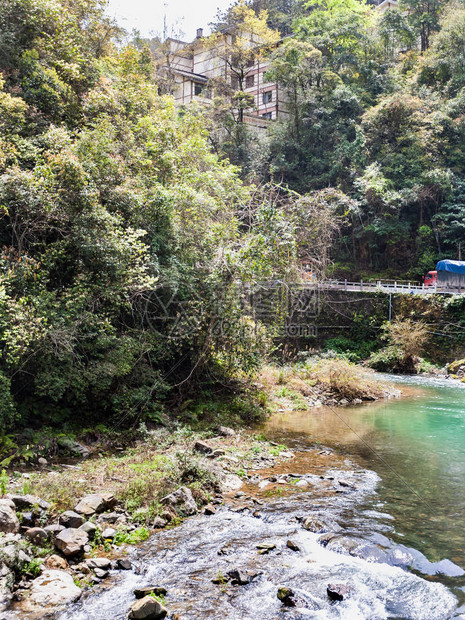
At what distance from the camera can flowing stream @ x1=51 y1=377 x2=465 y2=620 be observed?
4621 mm

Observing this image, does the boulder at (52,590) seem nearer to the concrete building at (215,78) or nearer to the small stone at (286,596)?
the small stone at (286,596)

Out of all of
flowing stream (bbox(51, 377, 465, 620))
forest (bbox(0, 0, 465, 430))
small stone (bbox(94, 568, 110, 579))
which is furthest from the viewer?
forest (bbox(0, 0, 465, 430))

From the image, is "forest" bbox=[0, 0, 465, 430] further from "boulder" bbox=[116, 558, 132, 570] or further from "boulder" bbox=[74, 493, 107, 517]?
"boulder" bbox=[116, 558, 132, 570]

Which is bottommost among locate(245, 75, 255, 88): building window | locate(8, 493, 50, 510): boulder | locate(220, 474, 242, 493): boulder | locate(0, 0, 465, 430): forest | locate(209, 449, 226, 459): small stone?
locate(220, 474, 242, 493): boulder

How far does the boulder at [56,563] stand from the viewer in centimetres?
507

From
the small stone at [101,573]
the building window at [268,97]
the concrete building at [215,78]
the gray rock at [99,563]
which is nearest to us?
the small stone at [101,573]

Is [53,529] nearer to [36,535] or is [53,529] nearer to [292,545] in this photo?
[36,535]

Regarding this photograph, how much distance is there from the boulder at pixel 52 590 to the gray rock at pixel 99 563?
31 cm

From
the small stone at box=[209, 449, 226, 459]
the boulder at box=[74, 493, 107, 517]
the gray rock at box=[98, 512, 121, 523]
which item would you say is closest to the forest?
the small stone at box=[209, 449, 226, 459]

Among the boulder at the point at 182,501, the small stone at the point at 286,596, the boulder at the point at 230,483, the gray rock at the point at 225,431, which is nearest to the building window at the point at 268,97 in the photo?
the gray rock at the point at 225,431

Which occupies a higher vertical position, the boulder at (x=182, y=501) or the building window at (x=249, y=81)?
the building window at (x=249, y=81)

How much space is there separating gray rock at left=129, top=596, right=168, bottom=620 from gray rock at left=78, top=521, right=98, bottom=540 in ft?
5.10

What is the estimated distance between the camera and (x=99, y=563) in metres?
5.17

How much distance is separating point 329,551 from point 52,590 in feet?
10.4
